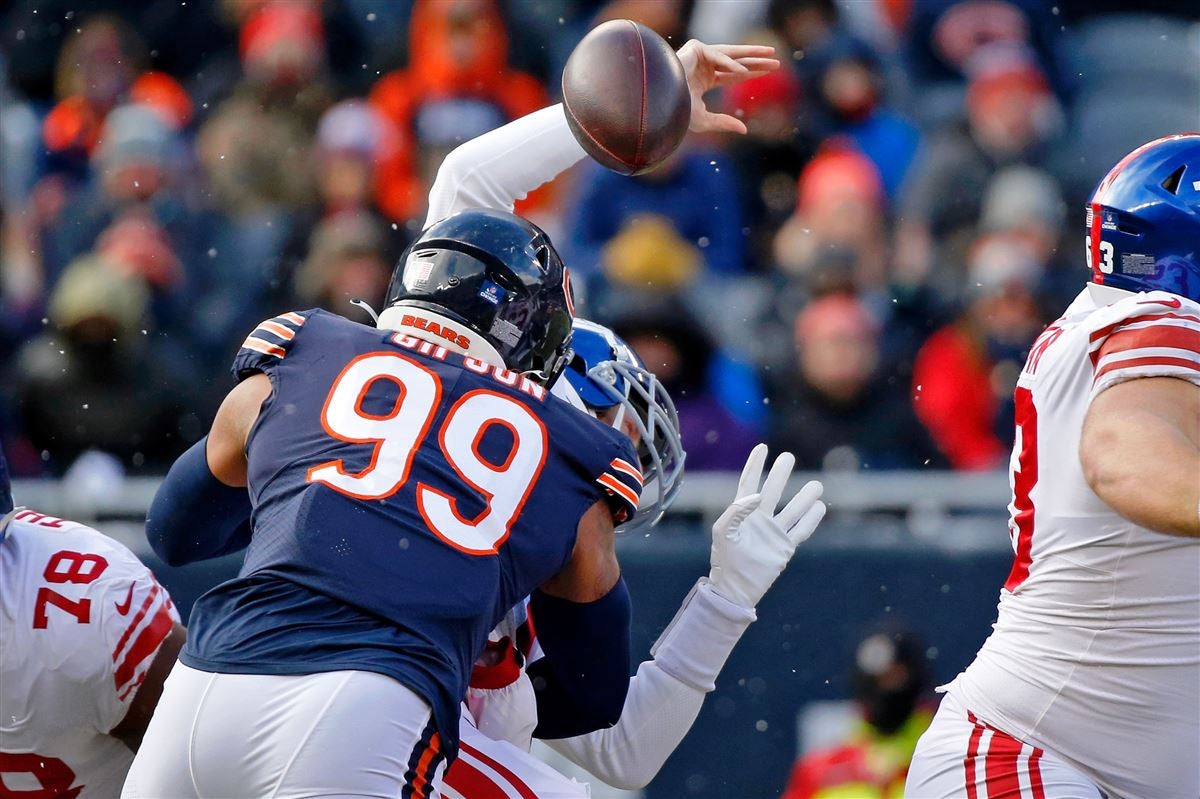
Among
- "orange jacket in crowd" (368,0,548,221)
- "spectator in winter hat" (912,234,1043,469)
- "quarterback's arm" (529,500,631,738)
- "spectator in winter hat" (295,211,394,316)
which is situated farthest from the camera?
"orange jacket in crowd" (368,0,548,221)

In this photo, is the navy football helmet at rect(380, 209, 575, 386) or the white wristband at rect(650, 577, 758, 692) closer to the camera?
the navy football helmet at rect(380, 209, 575, 386)

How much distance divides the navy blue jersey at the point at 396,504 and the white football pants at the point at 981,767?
81 cm

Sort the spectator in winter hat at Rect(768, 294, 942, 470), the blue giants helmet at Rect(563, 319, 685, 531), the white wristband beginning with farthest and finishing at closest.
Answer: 1. the spectator in winter hat at Rect(768, 294, 942, 470)
2. the blue giants helmet at Rect(563, 319, 685, 531)
3. the white wristband

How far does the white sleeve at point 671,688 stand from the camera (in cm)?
329

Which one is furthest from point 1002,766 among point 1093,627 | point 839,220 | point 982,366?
point 839,220

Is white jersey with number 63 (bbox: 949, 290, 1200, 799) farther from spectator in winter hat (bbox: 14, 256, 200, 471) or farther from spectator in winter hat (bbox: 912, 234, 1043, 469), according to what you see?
spectator in winter hat (bbox: 14, 256, 200, 471)

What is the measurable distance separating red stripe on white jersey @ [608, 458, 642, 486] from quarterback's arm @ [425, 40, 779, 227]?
1145mm

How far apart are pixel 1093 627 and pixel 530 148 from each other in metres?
1.71

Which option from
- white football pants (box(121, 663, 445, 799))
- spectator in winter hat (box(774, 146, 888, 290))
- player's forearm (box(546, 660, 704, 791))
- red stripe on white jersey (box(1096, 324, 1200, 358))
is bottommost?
spectator in winter hat (box(774, 146, 888, 290))

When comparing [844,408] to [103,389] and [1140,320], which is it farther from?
[1140,320]

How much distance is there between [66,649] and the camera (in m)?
3.08

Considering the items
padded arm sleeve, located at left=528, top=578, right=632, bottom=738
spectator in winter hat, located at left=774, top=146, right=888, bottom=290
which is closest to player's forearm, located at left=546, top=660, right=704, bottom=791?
padded arm sleeve, located at left=528, top=578, right=632, bottom=738

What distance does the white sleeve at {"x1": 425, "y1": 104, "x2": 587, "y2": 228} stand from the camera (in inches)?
149

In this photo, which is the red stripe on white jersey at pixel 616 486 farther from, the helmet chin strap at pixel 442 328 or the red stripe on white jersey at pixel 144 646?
the red stripe on white jersey at pixel 144 646
